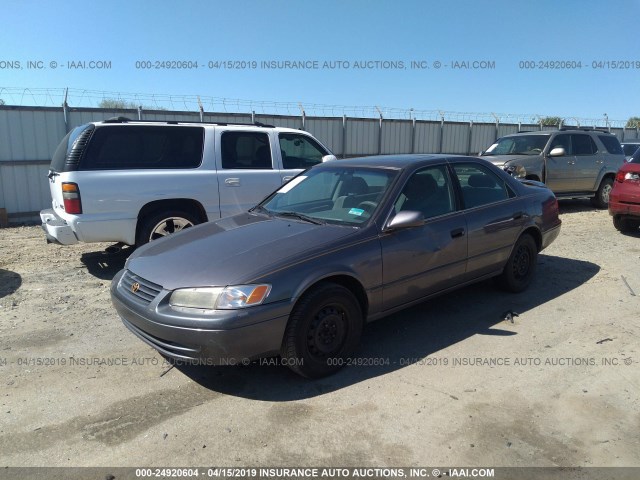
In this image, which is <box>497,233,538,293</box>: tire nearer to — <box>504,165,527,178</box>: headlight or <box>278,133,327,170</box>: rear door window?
<box>278,133,327,170</box>: rear door window

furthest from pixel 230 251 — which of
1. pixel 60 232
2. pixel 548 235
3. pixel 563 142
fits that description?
pixel 563 142

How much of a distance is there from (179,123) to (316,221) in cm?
345

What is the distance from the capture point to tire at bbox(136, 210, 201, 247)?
619cm

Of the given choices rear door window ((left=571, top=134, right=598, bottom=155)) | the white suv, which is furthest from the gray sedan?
rear door window ((left=571, top=134, right=598, bottom=155))

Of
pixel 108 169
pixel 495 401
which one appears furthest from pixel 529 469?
pixel 108 169

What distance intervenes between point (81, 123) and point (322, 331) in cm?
954

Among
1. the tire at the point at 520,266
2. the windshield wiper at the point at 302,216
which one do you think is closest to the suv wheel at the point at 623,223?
the tire at the point at 520,266

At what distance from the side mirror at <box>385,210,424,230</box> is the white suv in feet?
11.4

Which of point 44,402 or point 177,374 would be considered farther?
point 177,374

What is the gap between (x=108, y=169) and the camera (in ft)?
19.6

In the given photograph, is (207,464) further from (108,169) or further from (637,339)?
(108,169)

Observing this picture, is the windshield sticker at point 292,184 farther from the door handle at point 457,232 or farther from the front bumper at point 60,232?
the front bumper at point 60,232

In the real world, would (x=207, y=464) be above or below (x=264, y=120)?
below

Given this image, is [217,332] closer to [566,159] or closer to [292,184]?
[292,184]
